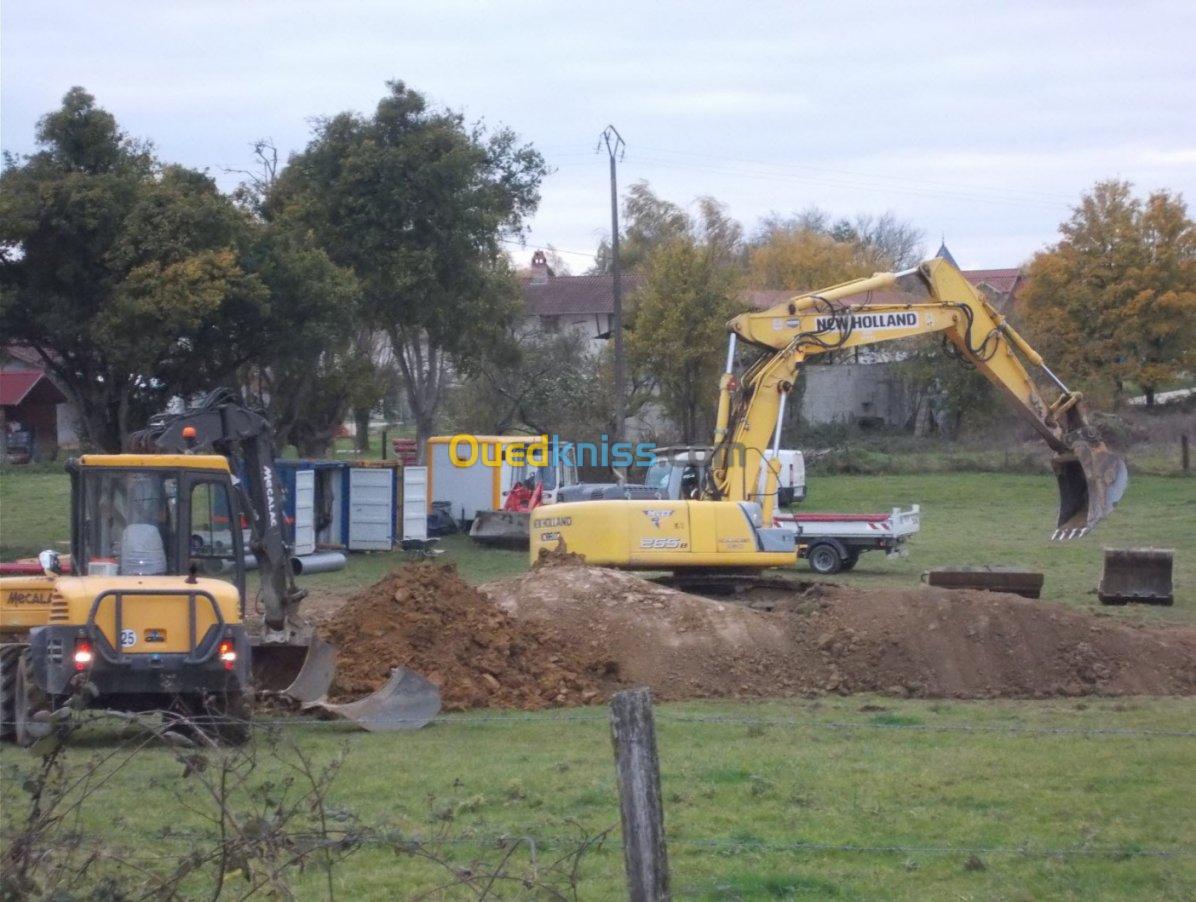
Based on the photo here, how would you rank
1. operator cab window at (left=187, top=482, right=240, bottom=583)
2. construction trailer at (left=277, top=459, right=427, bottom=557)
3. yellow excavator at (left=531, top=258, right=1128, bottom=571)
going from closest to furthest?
operator cab window at (left=187, top=482, right=240, bottom=583)
yellow excavator at (left=531, top=258, right=1128, bottom=571)
construction trailer at (left=277, top=459, right=427, bottom=557)

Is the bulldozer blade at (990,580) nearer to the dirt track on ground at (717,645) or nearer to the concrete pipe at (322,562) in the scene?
the dirt track on ground at (717,645)

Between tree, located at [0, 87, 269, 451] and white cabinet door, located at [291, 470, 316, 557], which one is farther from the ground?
tree, located at [0, 87, 269, 451]

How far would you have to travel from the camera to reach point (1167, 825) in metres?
8.20

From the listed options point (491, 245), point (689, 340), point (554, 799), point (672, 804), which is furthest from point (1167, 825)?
point (689, 340)

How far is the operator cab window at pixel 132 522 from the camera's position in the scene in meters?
11.4

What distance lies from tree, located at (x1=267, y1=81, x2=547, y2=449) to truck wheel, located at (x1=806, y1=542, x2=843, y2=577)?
1106 cm

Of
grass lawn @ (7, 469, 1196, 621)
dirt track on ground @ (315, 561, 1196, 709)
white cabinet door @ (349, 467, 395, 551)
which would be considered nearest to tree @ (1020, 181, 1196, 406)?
grass lawn @ (7, 469, 1196, 621)

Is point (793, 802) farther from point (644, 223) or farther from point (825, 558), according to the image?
point (644, 223)

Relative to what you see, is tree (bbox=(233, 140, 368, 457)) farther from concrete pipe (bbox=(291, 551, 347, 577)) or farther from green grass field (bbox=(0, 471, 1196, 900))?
green grass field (bbox=(0, 471, 1196, 900))

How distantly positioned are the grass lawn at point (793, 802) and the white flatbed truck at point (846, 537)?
630 inches

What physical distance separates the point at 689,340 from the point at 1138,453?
1744 centimetres

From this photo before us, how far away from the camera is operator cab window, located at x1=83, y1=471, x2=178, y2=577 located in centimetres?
1141

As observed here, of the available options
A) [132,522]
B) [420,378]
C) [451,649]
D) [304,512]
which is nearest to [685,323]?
[420,378]

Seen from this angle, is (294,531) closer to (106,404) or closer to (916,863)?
(106,404)
